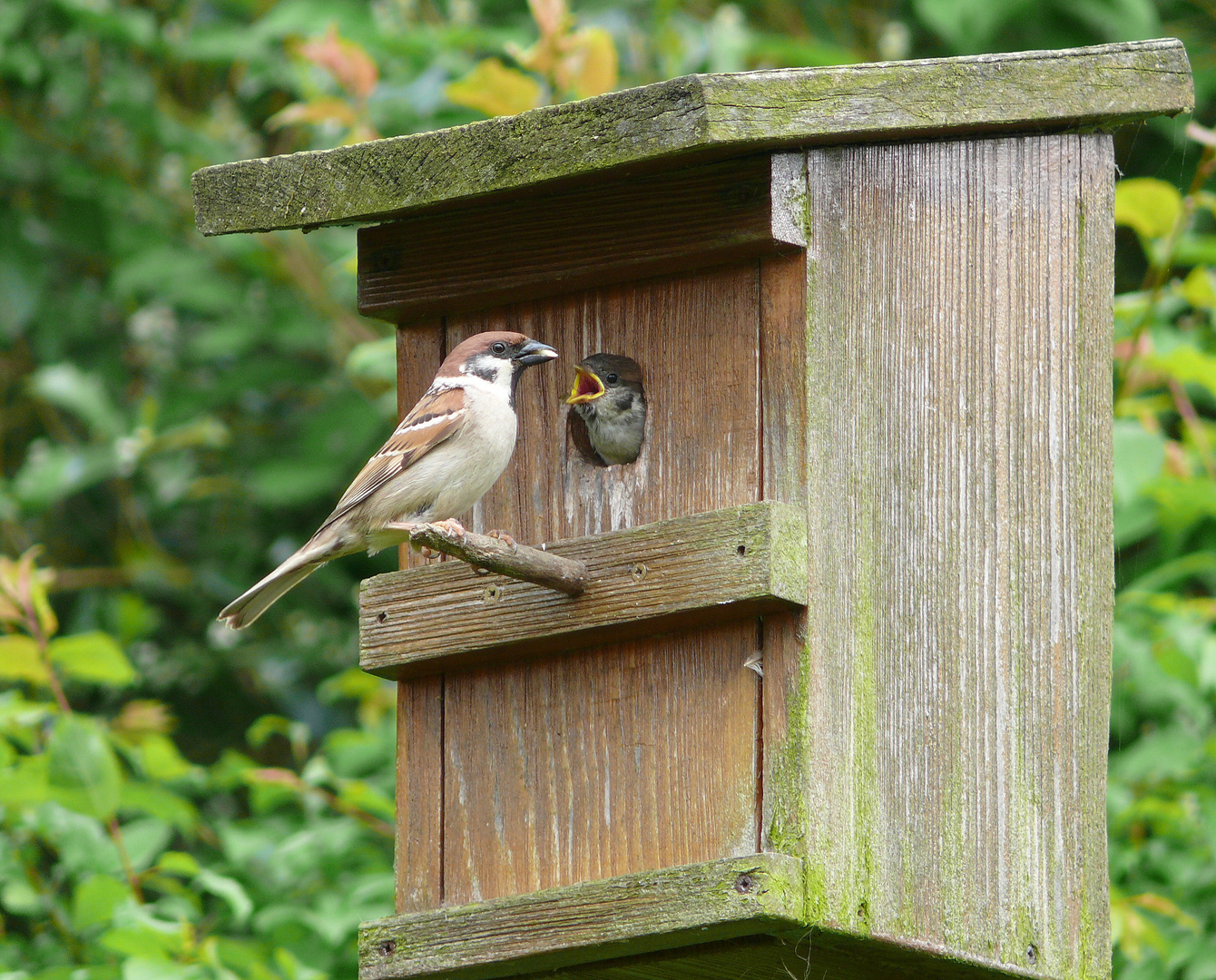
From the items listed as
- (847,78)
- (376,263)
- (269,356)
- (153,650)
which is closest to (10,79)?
(269,356)

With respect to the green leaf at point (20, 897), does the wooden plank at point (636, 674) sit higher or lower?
higher

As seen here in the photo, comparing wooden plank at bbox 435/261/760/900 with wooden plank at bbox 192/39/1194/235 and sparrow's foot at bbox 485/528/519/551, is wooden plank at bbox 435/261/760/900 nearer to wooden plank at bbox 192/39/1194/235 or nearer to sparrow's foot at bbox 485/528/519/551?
sparrow's foot at bbox 485/528/519/551

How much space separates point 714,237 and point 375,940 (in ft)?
4.51

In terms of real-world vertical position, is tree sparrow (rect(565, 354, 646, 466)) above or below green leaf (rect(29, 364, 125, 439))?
below

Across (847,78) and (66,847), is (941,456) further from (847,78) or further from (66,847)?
(66,847)

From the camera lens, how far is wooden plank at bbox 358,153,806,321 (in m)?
3.11

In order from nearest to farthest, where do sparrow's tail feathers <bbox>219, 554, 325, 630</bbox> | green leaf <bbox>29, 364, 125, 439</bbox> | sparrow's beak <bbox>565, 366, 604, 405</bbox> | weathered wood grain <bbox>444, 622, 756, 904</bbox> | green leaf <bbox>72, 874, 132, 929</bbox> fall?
weathered wood grain <bbox>444, 622, 756, 904</bbox>, sparrow's beak <bbox>565, 366, 604, 405</bbox>, green leaf <bbox>72, 874, 132, 929</bbox>, sparrow's tail feathers <bbox>219, 554, 325, 630</bbox>, green leaf <bbox>29, 364, 125, 439</bbox>

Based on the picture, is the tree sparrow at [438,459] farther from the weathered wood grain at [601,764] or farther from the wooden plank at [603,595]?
the weathered wood grain at [601,764]

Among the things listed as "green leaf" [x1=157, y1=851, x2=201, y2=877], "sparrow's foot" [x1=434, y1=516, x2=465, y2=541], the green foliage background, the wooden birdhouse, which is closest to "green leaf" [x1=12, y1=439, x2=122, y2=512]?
the green foliage background

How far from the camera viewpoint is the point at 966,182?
326 cm

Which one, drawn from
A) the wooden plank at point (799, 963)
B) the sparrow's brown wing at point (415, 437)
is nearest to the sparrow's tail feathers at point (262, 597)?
the sparrow's brown wing at point (415, 437)

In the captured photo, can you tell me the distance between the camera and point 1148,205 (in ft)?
13.4

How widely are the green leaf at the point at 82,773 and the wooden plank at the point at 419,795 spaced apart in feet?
2.34

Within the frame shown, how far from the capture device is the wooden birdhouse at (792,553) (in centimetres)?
295
